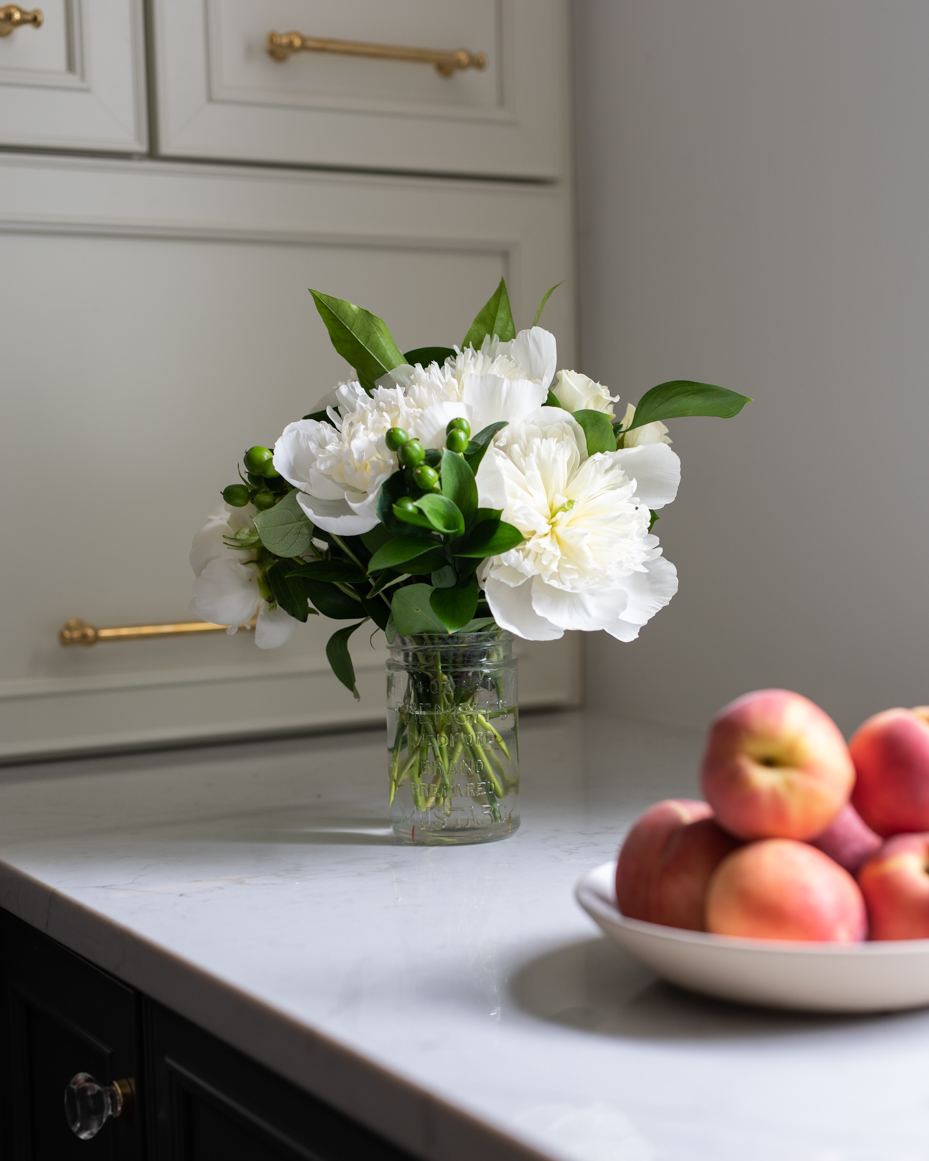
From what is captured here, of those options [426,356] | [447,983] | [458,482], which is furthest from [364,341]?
[447,983]

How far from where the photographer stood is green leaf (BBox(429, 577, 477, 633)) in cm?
77

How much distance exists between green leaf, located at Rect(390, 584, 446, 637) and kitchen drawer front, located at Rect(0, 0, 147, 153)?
655mm

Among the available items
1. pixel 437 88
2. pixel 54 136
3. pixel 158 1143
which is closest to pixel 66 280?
pixel 54 136

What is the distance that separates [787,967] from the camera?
1.60ft

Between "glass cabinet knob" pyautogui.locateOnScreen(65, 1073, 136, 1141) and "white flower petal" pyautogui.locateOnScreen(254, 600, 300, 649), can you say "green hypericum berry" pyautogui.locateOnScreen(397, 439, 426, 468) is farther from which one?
"glass cabinet knob" pyautogui.locateOnScreen(65, 1073, 136, 1141)

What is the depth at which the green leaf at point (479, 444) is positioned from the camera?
30.4 inches

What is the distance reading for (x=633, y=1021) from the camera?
1.76 ft

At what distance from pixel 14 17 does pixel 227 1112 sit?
964 mm

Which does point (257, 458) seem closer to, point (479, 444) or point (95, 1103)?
point (479, 444)

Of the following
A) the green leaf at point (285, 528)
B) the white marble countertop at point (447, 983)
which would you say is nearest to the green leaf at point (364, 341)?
the green leaf at point (285, 528)

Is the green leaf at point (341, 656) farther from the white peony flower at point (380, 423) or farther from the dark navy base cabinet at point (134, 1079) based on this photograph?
the dark navy base cabinet at point (134, 1079)

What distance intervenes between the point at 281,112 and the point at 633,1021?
3.34ft

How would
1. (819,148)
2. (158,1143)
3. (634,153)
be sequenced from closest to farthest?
(158,1143) < (819,148) < (634,153)

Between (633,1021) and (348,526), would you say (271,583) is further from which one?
(633,1021)
